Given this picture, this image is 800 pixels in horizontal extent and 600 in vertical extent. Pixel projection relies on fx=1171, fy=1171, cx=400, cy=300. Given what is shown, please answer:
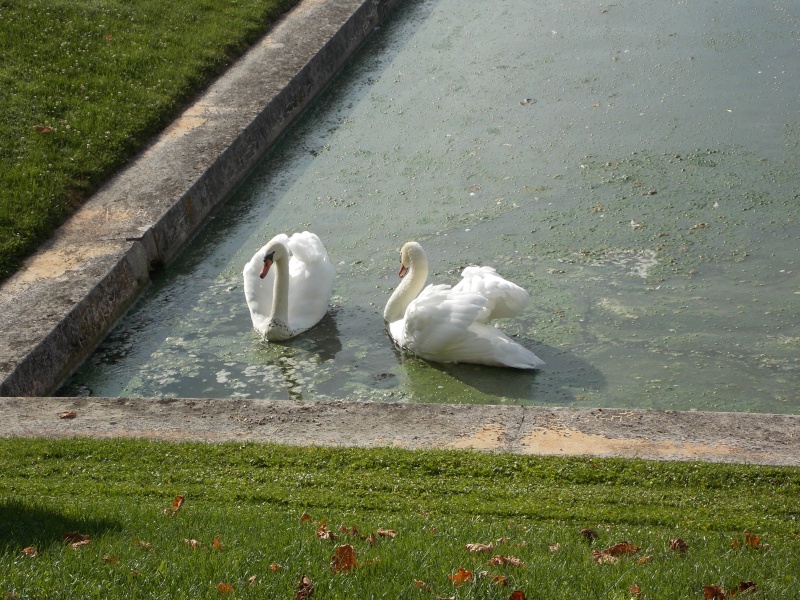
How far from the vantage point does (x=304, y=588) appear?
156 inches

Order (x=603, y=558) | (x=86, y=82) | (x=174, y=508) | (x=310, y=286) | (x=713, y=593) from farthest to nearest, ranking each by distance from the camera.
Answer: (x=86, y=82) < (x=310, y=286) < (x=174, y=508) < (x=603, y=558) < (x=713, y=593)

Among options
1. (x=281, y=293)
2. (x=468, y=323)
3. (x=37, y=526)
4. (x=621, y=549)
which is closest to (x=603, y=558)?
(x=621, y=549)

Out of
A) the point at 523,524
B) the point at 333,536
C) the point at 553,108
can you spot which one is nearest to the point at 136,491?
the point at 333,536

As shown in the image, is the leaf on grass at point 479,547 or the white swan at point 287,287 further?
the white swan at point 287,287

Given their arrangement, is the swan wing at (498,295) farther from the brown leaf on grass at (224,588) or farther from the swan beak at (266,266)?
the brown leaf on grass at (224,588)

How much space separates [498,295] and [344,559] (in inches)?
133

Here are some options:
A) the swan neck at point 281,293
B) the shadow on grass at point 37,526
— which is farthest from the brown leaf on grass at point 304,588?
the swan neck at point 281,293

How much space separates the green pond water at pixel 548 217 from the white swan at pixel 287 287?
0.44ft

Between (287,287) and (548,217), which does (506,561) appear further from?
(548,217)

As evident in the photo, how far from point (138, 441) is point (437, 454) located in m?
1.51

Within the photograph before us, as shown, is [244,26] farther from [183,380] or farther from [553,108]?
[183,380]

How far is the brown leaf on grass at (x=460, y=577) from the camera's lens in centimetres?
402

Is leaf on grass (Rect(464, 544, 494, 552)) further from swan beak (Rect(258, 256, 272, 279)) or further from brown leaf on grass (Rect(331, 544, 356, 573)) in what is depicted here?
swan beak (Rect(258, 256, 272, 279))

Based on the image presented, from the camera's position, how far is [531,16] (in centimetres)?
1396
